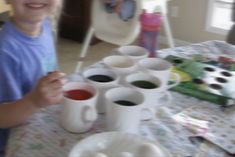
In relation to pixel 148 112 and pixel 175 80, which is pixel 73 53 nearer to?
pixel 175 80

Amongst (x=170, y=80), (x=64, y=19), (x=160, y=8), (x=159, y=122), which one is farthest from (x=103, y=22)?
(x=159, y=122)

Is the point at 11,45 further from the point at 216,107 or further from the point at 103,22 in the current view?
the point at 103,22

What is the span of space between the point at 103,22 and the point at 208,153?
1.51m

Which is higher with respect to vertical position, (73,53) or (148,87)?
(148,87)

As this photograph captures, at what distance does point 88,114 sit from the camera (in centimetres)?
73

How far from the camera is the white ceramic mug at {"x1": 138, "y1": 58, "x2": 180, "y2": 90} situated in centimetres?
87

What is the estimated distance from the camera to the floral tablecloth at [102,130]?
720 millimetres

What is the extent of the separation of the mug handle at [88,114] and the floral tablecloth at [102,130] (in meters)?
0.04

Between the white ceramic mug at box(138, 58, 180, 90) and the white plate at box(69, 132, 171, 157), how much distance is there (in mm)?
235

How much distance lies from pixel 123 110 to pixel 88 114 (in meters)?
0.07

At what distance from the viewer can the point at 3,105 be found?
0.79m

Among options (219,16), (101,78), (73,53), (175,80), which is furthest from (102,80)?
(219,16)

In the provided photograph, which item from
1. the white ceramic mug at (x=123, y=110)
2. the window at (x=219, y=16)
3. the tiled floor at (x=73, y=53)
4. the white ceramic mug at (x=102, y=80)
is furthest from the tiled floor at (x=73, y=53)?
the white ceramic mug at (x=123, y=110)

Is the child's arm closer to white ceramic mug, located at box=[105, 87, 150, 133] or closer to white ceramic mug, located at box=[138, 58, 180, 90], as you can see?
white ceramic mug, located at box=[105, 87, 150, 133]
